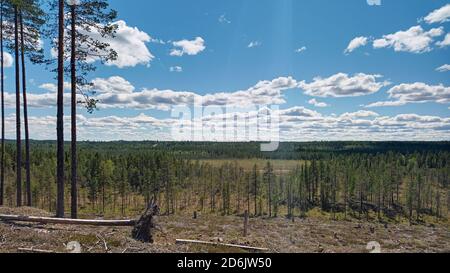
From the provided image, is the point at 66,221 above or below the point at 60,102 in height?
below

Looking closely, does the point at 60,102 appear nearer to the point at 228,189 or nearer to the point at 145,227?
the point at 145,227

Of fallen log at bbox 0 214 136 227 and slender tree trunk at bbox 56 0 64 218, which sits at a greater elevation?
slender tree trunk at bbox 56 0 64 218

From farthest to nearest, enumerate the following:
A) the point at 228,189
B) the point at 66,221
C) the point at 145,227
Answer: the point at 228,189 → the point at 66,221 → the point at 145,227

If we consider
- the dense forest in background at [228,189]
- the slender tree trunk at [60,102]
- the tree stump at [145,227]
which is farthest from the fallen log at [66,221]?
the dense forest in background at [228,189]

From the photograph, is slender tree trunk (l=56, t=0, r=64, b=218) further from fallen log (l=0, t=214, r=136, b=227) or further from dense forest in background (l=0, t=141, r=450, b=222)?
dense forest in background (l=0, t=141, r=450, b=222)

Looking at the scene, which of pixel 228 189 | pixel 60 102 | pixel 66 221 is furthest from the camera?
pixel 228 189

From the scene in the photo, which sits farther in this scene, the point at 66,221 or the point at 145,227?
the point at 66,221

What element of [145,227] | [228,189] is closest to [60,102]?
[145,227]

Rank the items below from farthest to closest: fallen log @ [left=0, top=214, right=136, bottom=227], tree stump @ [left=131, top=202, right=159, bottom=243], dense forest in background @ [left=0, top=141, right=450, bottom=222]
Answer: dense forest in background @ [left=0, top=141, right=450, bottom=222] → fallen log @ [left=0, top=214, right=136, bottom=227] → tree stump @ [left=131, top=202, right=159, bottom=243]

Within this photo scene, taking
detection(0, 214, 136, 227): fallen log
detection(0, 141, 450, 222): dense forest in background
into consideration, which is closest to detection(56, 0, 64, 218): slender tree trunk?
detection(0, 214, 136, 227): fallen log
